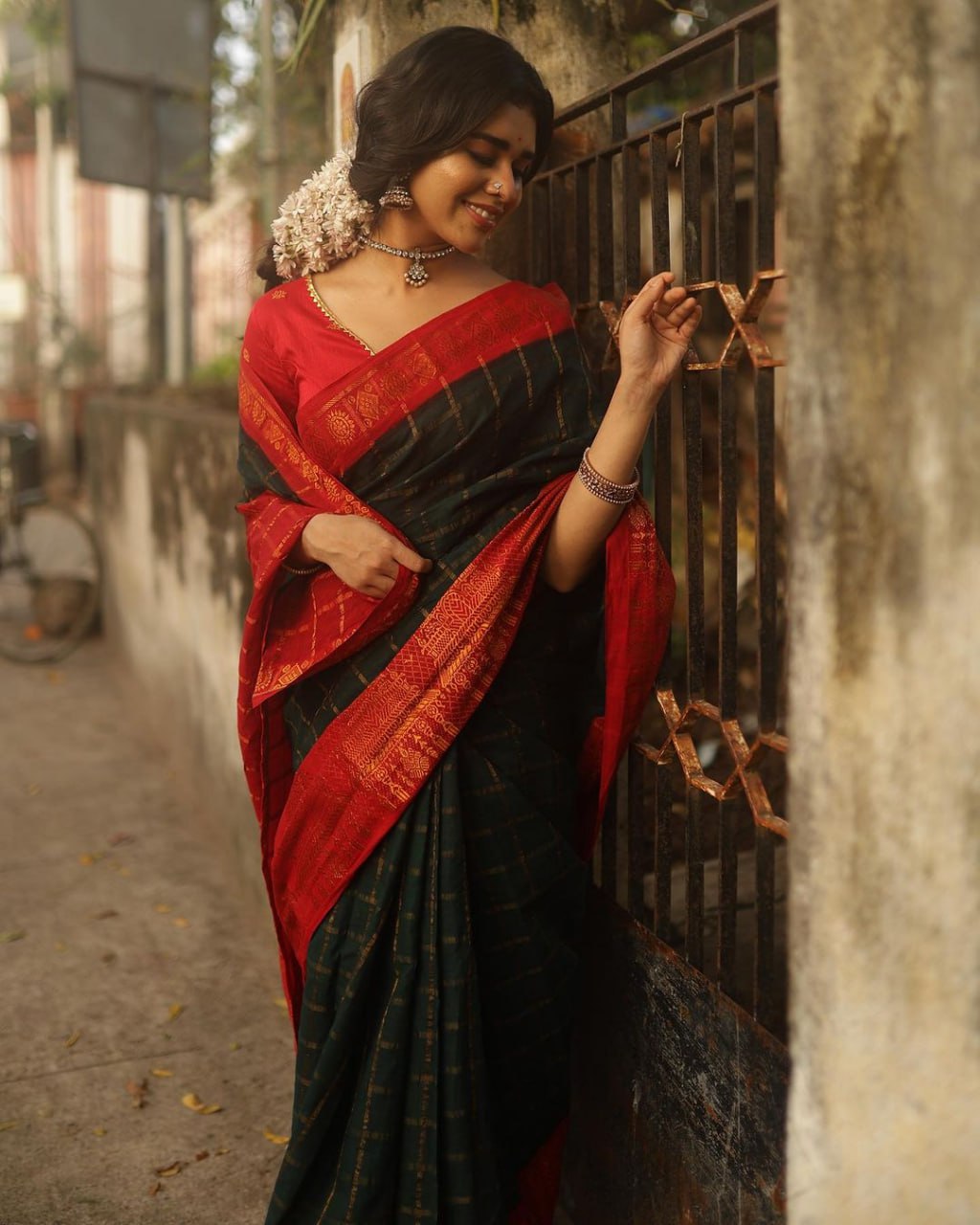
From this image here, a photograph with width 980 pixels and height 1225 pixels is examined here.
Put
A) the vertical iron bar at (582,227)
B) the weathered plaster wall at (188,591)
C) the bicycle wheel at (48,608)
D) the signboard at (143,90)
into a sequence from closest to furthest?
the vertical iron bar at (582,227), the weathered plaster wall at (188,591), the signboard at (143,90), the bicycle wheel at (48,608)

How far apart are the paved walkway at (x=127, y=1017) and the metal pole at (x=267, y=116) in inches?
104

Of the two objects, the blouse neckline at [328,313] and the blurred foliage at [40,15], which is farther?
the blurred foliage at [40,15]

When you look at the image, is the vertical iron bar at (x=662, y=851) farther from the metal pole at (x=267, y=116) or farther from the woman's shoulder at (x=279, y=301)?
the metal pole at (x=267, y=116)

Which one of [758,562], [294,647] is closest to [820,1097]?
[758,562]

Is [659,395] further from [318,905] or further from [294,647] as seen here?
[318,905]

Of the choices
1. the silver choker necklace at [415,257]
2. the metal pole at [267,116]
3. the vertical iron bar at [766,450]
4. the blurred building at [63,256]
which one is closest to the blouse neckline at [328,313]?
the silver choker necklace at [415,257]

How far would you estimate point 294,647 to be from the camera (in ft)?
7.41

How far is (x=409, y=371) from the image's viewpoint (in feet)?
6.86

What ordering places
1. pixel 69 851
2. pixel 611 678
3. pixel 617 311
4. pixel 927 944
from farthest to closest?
pixel 69 851, pixel 617 311, pixel 611 678, pixel 927 944

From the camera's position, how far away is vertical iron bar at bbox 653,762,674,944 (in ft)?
7.54

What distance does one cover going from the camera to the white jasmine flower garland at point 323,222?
7.23ft

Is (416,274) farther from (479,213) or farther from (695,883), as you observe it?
(695,883)

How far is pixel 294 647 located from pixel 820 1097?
3.92 ft

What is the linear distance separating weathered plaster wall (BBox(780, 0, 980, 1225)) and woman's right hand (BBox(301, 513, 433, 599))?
0.86 meters
